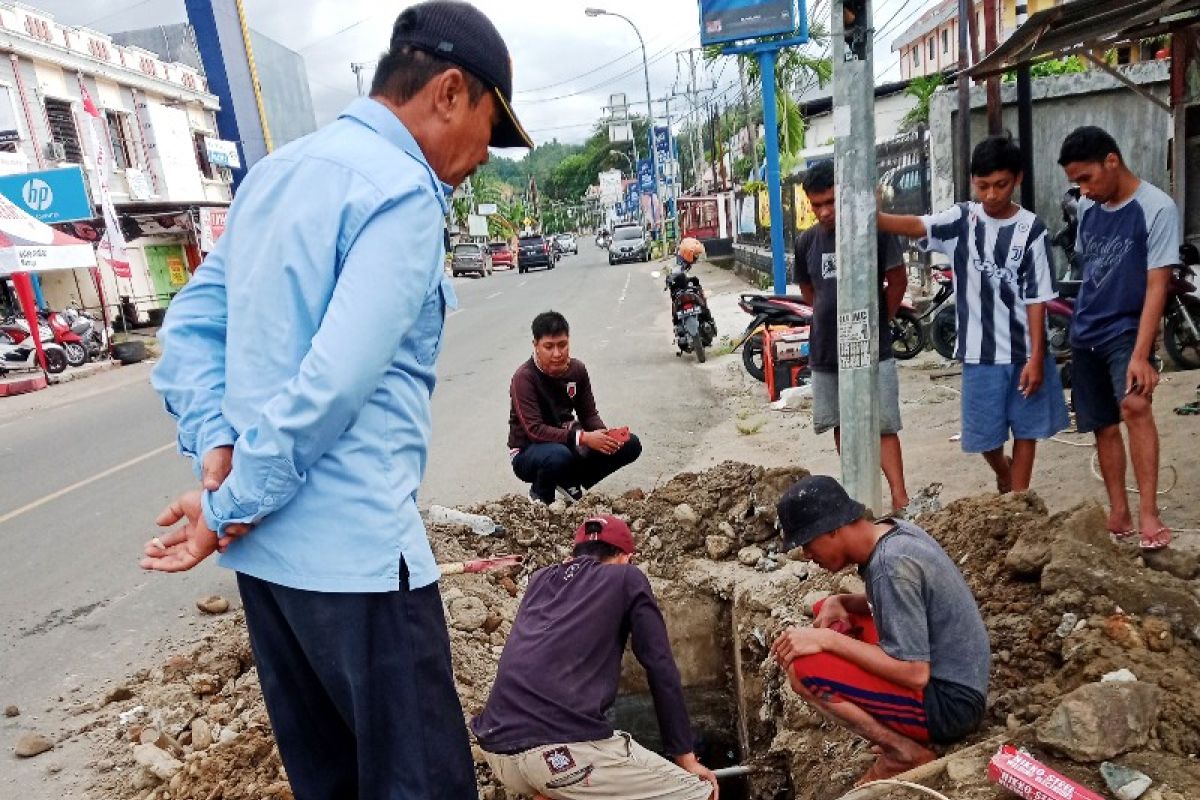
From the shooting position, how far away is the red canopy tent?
13.1m

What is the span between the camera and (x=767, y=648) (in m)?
3.89

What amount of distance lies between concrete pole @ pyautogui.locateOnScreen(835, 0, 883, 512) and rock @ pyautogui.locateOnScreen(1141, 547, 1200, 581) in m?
1.12

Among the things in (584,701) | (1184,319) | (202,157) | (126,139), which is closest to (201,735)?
(584,701)

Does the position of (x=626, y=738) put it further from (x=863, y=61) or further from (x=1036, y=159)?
(x=1036, y=159)

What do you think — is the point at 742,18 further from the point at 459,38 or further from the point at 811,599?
the point at 459,38

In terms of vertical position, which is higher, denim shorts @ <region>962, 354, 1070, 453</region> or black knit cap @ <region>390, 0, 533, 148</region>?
black knit cap @ <region>390, 0, 533, 148</region>

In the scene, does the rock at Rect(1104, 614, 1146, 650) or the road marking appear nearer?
the rock at Rect(1104, 614, 1146, 650)

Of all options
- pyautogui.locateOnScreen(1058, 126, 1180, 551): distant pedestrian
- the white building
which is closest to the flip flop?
pyautogui.locateOnScreen(1058, 126, 1180, 551): distant pedestrian

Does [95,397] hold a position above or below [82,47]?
below

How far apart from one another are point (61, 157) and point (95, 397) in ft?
39.5

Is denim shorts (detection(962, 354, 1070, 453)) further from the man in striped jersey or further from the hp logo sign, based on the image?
the hp logo sign

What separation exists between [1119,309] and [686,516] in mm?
2309

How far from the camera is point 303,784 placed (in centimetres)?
164

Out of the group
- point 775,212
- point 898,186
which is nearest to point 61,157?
point 775,212
